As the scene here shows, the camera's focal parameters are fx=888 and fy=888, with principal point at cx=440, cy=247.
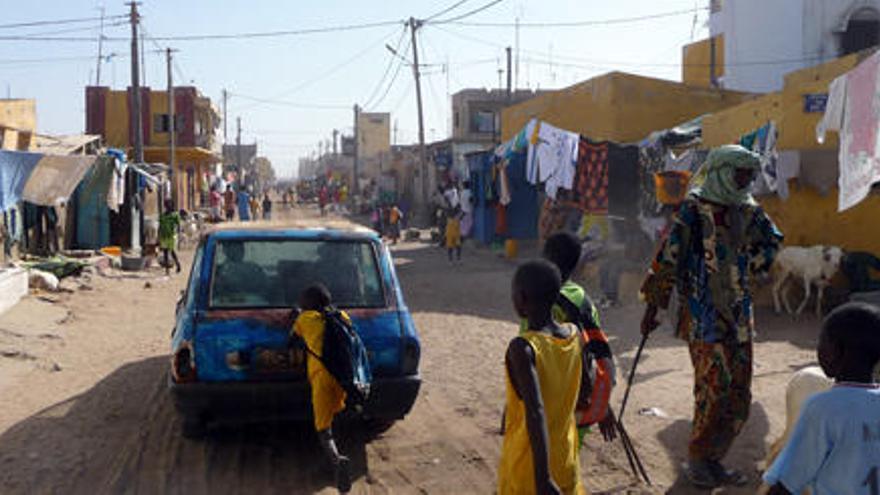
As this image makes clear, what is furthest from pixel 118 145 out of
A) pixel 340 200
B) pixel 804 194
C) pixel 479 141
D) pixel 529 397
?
pixel 529 397

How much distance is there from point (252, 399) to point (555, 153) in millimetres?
10364

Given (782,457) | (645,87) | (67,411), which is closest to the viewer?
(782,457)

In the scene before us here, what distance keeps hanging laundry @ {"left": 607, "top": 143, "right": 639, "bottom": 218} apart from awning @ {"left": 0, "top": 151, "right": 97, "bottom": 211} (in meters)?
8.93

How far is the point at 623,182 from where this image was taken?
50.9ft

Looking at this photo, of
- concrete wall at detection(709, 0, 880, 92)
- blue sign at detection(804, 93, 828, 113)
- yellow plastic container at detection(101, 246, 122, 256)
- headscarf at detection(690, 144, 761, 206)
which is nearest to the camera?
headscarf at detection(690, 144, 761, 206)

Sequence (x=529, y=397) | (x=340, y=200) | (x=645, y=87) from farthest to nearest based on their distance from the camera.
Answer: (x=340, y=200)
(x=645, y=87)
(x=529, y=397)

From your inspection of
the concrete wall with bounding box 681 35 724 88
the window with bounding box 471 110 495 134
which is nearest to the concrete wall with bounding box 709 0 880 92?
the concrete wall with bounding box 681 35 724 88

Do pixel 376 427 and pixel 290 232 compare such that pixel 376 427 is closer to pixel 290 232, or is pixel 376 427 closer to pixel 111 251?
pixel 290 232

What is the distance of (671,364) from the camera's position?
8789mm

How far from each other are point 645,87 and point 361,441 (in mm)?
14354

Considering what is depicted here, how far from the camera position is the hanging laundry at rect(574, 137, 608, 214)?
14.7 m

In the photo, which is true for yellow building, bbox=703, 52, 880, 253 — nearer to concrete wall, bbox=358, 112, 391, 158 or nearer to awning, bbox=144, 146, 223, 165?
awning, bbox=144, 146, 223, 165

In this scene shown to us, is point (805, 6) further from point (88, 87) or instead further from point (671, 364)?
point (88, 87)

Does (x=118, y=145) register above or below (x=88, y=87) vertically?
below
